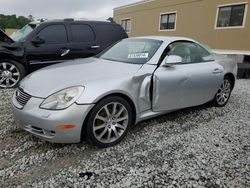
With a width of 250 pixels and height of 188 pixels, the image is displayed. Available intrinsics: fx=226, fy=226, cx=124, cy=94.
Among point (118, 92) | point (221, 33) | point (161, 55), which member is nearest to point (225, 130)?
point (161, 55)

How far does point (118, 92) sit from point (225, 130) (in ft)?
6.45

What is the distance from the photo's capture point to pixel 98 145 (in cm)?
284

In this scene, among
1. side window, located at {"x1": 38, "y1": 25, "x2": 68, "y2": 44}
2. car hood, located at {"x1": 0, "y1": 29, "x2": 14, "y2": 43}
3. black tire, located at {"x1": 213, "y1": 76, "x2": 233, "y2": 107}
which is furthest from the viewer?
side window, located at {"x1": 38, "y1": 25, "x2": 68, "y2": 44}

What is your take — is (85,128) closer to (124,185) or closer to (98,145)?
(98,145)

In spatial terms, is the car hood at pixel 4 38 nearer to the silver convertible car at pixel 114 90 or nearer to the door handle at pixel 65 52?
the door handle at pixel 65 52

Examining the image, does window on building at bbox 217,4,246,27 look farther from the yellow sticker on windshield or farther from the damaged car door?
the yellow sticker on windshield

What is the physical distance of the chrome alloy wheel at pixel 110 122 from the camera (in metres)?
2.80

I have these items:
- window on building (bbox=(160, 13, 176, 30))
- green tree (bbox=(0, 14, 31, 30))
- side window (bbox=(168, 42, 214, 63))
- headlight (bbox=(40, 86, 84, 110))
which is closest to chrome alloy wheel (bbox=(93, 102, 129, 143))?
headlight (bbox=(40, 86, 84, 110))

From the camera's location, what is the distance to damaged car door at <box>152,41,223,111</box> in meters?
3.34

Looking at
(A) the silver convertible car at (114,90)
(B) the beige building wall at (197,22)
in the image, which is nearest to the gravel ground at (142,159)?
(A) the silver convertible car at (114,90)

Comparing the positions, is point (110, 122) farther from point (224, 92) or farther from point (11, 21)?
point (11, 21)

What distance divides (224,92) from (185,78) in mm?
1638

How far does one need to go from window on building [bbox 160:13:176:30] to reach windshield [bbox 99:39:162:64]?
14574 mm

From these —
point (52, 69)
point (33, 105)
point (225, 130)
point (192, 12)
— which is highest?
point (192, 12)
